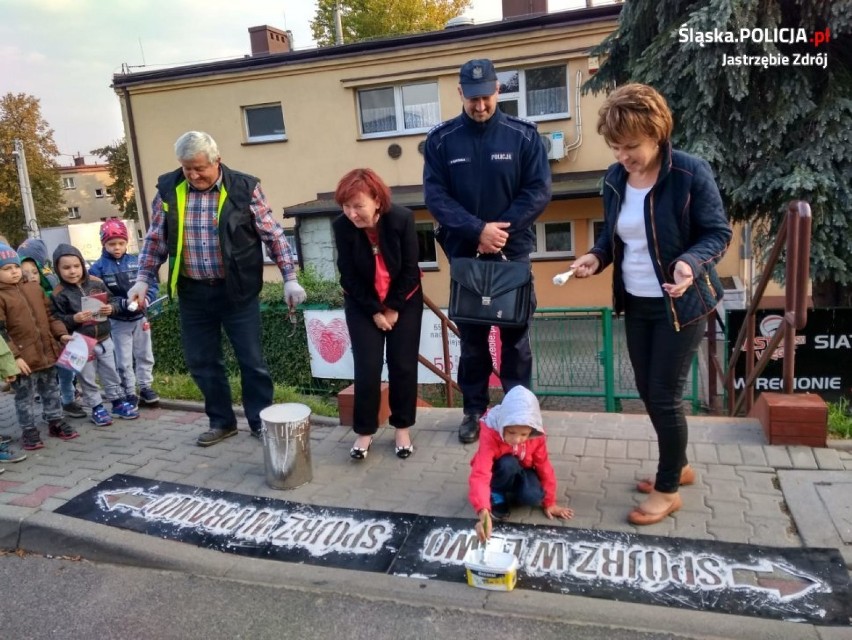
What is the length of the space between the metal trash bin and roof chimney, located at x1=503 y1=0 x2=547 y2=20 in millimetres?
13627

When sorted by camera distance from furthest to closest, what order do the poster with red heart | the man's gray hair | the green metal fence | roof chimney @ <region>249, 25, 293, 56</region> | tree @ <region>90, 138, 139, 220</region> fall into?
1. tree @ <region>90, 138, 139, 220</region>
2. roof chimney @ <region>249, 25, 293, 56</region>
3. the poster with red heart
4. the green metal fence
5. the man's gray hair

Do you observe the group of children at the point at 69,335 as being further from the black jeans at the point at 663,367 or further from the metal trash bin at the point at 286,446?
the black jeans at the point at 663,367

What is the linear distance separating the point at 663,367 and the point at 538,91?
41.1 ft

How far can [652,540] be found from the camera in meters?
2.97

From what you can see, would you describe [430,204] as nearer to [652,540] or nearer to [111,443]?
[652,540]

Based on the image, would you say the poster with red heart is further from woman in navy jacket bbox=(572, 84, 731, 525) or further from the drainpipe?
the drainpipe

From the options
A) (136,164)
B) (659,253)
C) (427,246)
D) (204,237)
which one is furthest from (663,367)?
(136,164)

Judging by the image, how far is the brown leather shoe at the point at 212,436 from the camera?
14.8 ft

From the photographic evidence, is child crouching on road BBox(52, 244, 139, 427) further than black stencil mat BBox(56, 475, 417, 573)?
Yes

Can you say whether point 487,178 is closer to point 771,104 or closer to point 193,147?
point 193,147

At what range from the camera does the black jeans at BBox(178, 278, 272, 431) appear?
168 inches

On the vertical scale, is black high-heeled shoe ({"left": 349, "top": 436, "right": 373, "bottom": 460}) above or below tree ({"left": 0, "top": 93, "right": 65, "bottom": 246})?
below

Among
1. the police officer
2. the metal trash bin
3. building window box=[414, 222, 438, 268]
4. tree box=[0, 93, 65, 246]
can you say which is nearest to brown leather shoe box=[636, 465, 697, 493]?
the police officer

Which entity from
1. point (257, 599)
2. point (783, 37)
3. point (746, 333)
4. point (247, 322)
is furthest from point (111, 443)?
point (783, 37)
